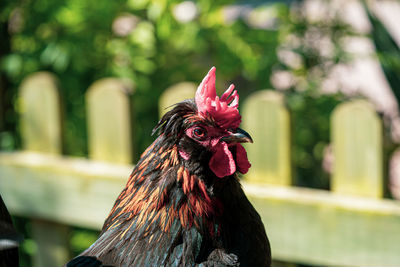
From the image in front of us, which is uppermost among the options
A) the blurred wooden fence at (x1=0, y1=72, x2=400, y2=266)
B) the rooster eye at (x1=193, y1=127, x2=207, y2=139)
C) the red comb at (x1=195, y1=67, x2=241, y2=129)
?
the red comb at (x1=195, y1=67, x2=241, y2=129)

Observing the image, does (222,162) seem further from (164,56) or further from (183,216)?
(164,56)

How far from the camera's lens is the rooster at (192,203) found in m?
1.57

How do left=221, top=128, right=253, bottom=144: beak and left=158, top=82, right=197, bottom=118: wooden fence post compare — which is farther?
left=158, top=82, right=197, bottom=118: wooden fence post

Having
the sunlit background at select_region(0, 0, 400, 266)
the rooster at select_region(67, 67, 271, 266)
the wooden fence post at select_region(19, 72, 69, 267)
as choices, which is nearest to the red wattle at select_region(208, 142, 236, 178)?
the rooster at select_region(67, 67, 271, 266)

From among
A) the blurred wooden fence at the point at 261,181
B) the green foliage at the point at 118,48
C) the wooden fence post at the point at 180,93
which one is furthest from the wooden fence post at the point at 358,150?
the green foliage at the point at 118,48

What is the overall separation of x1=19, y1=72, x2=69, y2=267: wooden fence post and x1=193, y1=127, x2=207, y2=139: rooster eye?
1310 mm

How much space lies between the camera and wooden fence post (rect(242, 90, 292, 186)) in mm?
2344

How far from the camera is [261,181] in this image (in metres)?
2.39

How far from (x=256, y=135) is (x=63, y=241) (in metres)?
1.13

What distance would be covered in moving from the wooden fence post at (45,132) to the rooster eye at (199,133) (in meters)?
1.31

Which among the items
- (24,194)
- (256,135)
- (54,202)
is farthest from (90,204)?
(256,135)

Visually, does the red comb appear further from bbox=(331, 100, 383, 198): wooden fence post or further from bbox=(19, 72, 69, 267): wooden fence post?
bbox=(19, 72, 69, 267): wooden fence post

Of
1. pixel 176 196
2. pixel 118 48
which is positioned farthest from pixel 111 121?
pixel 176 196

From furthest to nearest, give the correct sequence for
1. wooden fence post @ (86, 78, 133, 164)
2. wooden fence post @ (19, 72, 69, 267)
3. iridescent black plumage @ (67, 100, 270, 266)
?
wooden fence post @ (19, 72, 69, 267) → wooden fence post @ (86, 78, 133, 164) → iridescent black plumage @ (67, 100, 270, 266)
